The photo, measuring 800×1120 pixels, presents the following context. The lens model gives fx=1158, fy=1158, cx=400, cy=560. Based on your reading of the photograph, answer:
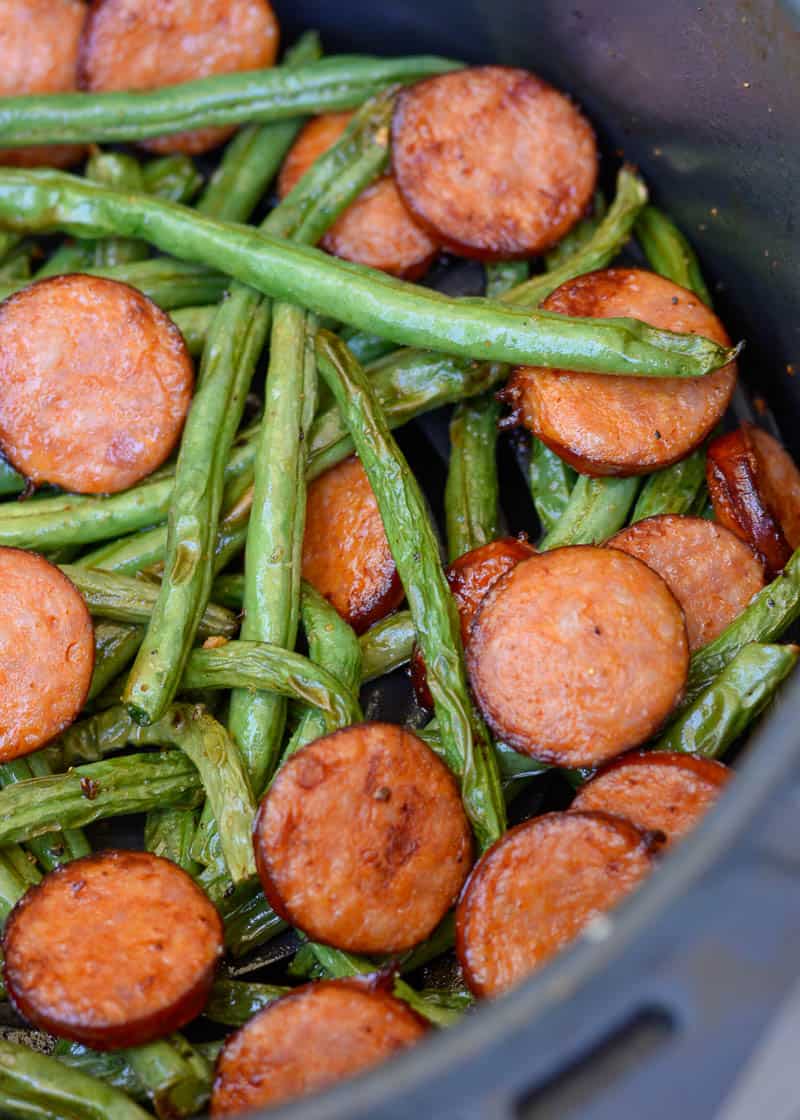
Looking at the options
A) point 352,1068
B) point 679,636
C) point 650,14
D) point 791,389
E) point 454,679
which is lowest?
point 352,1068

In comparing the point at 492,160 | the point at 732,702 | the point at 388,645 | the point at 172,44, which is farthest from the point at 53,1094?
the point at 172,44

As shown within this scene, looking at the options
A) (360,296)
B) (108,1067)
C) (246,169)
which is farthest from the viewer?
(246,169)

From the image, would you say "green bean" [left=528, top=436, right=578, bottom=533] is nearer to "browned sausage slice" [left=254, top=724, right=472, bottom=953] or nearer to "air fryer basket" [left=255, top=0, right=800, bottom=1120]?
Result: "browned sausage slice" [left=254, top=724, right=472, bottom=953]

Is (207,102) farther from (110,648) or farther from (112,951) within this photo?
(112,951)

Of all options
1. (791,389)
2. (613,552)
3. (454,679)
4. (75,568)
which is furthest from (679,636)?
(75,568)

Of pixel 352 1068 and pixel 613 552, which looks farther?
pixel 613 552

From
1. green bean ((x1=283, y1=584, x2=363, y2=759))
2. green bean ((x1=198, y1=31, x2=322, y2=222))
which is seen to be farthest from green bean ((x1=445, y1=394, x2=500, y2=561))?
green bean ((x1=198, y1=31, x2=322, y2=222))

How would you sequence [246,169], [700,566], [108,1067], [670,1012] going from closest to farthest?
[670,1012] → [108,1067] → [700,566] → [246,169]

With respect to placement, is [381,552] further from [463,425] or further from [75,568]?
[75,568]
